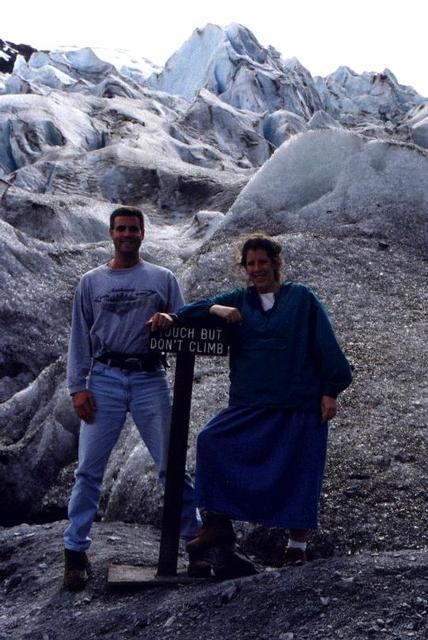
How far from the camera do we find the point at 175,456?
4.71m

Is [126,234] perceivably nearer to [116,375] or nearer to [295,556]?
[116,375]

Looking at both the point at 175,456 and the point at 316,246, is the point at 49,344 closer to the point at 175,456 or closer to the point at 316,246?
the point at 316,246

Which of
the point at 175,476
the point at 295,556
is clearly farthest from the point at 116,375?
the point at 295,556

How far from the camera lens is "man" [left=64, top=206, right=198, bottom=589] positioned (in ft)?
15.8

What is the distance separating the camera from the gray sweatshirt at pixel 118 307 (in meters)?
4.89

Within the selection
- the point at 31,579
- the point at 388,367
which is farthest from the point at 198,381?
the point at 31,579

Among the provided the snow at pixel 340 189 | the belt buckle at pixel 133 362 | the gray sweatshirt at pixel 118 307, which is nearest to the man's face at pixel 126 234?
the gray sweatshirt at pixel 118 307

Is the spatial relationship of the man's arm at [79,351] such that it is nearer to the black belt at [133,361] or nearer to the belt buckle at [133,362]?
the black belt at [133,361]

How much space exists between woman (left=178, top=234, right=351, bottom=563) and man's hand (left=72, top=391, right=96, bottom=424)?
63 cm

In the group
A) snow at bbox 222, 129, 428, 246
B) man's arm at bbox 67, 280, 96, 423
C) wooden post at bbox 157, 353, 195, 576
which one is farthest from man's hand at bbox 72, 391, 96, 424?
snow at bbox 222, 129, 428, 246

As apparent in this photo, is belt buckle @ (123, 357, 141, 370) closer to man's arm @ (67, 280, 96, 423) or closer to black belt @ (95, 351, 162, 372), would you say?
black belt @ (95, 351, 162, 372)

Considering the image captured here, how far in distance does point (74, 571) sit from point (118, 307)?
4.71ft

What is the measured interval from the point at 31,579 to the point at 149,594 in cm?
101

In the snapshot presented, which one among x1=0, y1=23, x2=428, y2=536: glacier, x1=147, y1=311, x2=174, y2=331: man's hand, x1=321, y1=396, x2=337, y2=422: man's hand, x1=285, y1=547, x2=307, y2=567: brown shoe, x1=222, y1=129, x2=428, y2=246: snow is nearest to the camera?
x1=321, y1=396, x2=337, y2=422: man's hand
